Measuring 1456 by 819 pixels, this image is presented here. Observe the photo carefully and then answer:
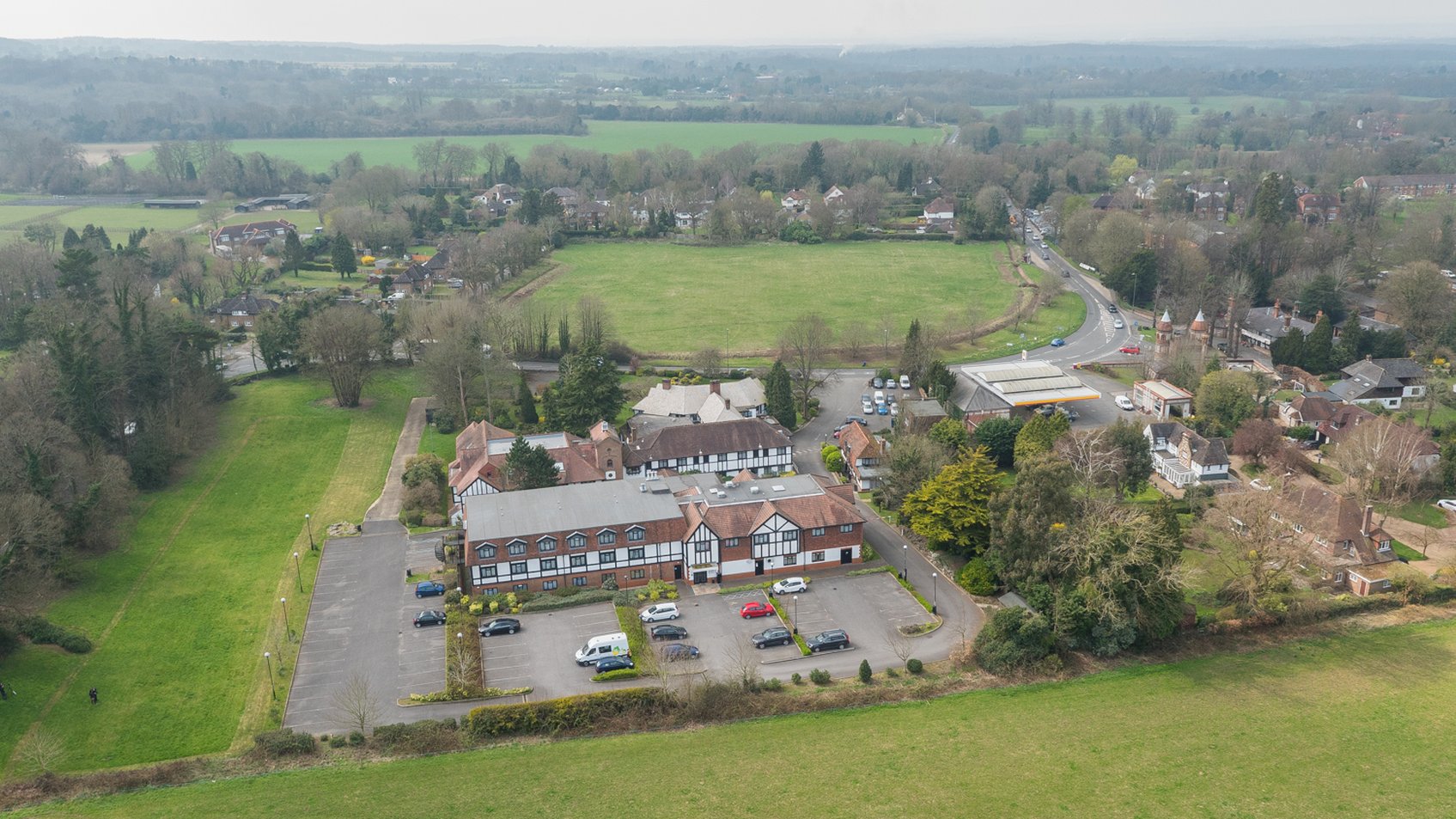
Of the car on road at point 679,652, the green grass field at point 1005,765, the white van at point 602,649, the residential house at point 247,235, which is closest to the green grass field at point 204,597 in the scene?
the green grass field at point 1005,765

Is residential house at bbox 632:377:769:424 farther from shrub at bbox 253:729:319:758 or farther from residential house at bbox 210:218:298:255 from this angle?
residential house at bbox 210:218:298:255

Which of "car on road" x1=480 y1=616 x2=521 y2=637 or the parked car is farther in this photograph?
the parked car

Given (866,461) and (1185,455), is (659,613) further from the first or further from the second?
(1185,455)

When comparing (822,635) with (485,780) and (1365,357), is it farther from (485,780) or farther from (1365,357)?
(1365,357)

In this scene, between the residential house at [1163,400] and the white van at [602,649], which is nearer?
the white van at [602,649]

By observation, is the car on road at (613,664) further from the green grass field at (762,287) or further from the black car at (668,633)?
the green grass field at (762,287)

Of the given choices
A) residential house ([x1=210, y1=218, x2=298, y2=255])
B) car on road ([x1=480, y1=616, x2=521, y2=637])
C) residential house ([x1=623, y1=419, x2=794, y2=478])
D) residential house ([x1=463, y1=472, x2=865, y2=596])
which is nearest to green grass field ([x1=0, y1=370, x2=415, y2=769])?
car on road ([x1=480, y1=616, x2=521, y2=637])
